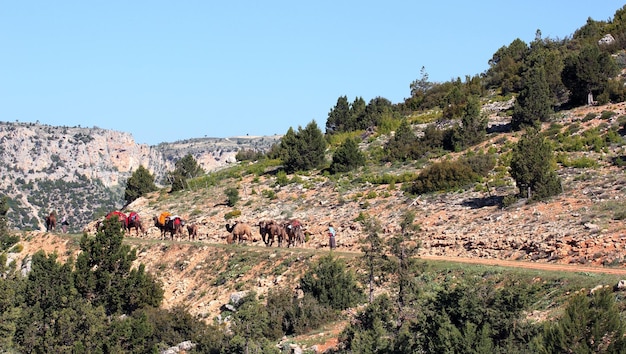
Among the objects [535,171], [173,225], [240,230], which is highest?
[535,171]

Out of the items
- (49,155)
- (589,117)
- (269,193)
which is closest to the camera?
(589,117)

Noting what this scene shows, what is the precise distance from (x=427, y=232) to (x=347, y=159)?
18401 millimetres

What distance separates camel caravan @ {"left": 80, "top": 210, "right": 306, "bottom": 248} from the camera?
39469 mm

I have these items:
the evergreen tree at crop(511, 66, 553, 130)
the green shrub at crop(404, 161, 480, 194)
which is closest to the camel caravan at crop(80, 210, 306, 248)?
the green shrub at crop(404, 161, 480, 194)

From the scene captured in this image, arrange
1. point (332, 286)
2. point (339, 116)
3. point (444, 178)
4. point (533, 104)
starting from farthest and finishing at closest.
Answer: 1. point (339, 116)
2. point (533, 104)
3. point (444, 178)
4. point (332, 286)

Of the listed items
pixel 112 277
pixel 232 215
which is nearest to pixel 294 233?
pixel 112 277

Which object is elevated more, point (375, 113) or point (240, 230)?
point (375, 113)

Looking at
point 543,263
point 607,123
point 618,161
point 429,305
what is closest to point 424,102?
point 607,123

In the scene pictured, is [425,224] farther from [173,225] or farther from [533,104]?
[533,104]

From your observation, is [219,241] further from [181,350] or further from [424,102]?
[424,102]

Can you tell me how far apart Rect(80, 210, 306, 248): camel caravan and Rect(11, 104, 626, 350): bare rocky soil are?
2.00ft

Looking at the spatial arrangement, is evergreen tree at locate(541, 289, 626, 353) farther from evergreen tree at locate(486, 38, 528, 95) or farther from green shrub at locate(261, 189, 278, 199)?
evergreen tree at locate(486, 38, 528, 95)

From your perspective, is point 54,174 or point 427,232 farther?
point 54,174

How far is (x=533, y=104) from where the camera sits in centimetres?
5250
